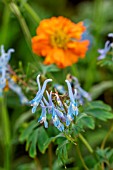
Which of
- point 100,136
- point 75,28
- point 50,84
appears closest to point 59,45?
point 75,28

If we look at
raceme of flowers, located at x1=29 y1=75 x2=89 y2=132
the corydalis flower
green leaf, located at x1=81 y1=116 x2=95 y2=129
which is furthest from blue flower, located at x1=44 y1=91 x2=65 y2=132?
the corydalis flower

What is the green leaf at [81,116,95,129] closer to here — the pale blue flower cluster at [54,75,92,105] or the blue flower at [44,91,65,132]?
the pale blue flower cluster at [54,75,92,105]

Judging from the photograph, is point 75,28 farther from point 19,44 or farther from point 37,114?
point 19,44

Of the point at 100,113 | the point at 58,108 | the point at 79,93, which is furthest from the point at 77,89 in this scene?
the point at 58,108

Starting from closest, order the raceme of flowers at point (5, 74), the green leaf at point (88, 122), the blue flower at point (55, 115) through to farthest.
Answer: the blue flower at point (55, 115) → the green leaf at point (88, 122) → the raceme of flowers at point (5, 74)

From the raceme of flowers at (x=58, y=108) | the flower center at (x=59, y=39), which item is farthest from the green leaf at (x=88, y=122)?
the flower center at (x=59, y=39)

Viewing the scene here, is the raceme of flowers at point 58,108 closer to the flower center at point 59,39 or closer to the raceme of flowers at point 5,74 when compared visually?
the raceme of flowers at point 5,74

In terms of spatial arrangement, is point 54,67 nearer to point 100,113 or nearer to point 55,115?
point 100,113

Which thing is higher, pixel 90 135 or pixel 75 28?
pixel 75 28
